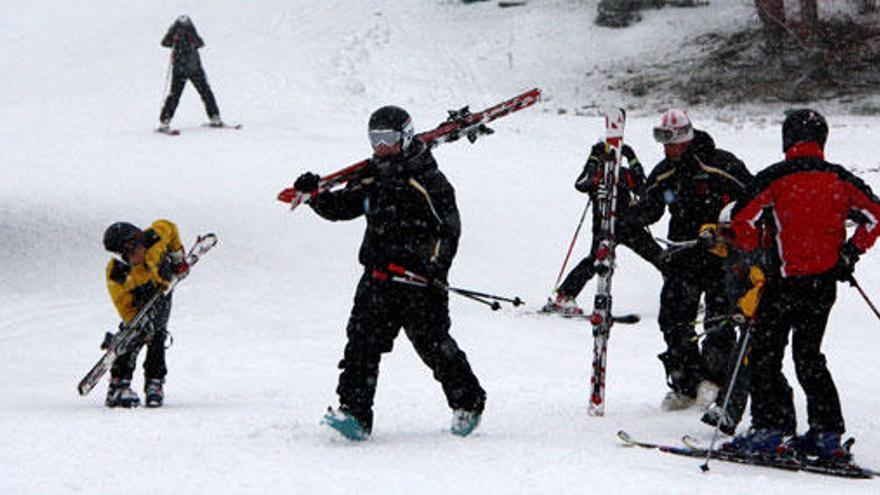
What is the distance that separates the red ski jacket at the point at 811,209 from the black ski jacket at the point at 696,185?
1516mm

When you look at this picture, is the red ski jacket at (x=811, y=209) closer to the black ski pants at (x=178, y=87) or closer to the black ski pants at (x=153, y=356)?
the black ski pants at (x=153, y=356)

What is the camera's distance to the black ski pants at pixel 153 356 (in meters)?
8.18

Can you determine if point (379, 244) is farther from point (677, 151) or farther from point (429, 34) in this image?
point (429, 34)

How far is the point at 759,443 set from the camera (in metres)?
5.83

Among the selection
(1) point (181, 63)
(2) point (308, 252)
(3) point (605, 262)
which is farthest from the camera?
(1) point (181, 63)

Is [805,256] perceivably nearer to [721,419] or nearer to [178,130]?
[721,419]

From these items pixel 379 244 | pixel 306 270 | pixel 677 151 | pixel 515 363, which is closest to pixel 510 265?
pixel 306 270

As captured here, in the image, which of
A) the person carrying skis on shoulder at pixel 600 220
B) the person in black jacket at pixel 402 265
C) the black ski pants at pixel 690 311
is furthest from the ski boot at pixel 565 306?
the person in black jacket at pixel 402 265

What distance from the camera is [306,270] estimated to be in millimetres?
13688

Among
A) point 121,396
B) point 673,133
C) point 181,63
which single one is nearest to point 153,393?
point 121,396

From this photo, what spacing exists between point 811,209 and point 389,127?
235cm

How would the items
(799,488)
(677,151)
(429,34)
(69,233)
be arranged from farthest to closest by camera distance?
(429,34), (69,233), (677,151), (799,488)

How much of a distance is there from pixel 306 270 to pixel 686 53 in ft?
46.3

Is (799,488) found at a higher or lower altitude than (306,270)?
higher
